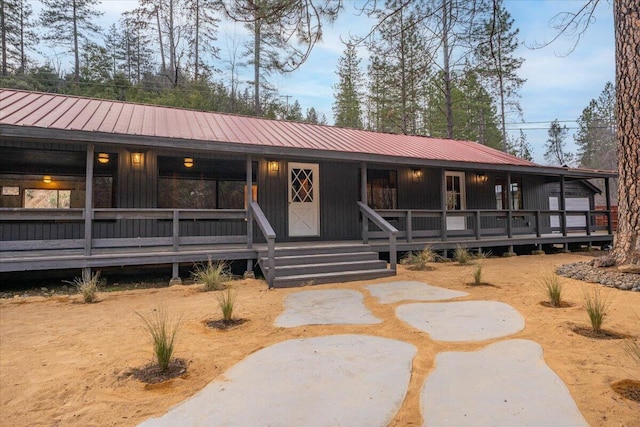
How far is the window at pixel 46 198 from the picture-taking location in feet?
29.0

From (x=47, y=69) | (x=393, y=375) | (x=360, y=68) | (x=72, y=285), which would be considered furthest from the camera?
(x=360, y=68)

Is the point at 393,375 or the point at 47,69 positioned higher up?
the point at 47,69

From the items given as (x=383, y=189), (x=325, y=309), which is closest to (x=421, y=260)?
(x=383, y=189)

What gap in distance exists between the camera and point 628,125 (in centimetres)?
590

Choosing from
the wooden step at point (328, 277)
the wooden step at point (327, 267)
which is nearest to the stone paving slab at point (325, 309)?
the wooden step at point (328, 277)

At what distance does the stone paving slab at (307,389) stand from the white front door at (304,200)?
5.82m

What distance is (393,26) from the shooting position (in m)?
4.48

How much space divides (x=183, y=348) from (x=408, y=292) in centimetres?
338

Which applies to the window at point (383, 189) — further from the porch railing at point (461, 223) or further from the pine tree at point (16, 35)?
the pine tree at point (16, 35)

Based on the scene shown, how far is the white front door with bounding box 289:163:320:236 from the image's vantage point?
8.81 m

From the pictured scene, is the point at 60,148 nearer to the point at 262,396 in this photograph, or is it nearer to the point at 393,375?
the point at 262,396

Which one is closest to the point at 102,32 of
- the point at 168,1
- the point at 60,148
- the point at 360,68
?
the point at 168,1

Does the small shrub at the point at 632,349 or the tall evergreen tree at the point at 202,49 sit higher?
the tall evergreen tree at the point at 202,49

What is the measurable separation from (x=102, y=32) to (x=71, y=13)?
1874mm
